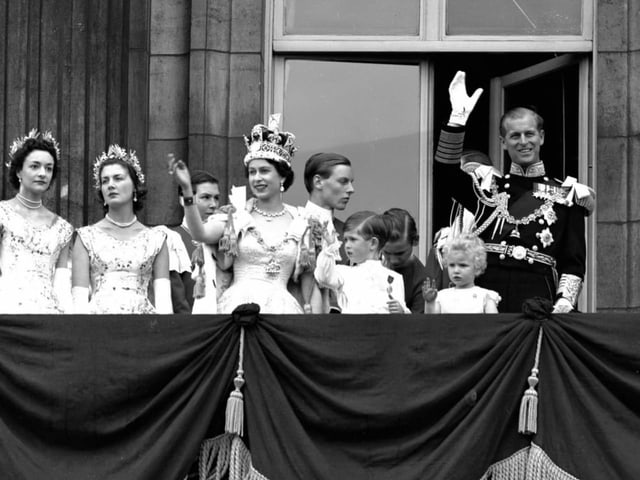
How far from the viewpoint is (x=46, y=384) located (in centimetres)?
1126

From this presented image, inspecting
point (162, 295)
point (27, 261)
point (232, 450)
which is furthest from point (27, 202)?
point (232, 450)

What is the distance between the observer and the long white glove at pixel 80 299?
11.9m

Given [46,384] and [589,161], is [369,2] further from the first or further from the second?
[46,384]

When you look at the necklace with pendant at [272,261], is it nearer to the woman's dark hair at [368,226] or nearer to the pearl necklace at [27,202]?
the woman's dark hair at [368,226]

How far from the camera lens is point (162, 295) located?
12117 mm

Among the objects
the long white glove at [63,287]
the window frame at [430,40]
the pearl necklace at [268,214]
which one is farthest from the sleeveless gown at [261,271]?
the window frame at [430,40]

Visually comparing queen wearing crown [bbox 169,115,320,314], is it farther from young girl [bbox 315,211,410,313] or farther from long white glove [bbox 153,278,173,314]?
long white glove [bbox 153,278,173,314]

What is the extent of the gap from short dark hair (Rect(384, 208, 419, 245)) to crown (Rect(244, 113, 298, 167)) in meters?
0.78

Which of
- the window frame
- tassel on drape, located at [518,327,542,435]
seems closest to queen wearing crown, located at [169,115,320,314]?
tassel on drape, located at [518,327,542,435]

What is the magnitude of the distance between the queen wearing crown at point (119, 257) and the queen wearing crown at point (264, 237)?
1.25 feet

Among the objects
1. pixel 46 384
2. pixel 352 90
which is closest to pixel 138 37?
pixel 352 90

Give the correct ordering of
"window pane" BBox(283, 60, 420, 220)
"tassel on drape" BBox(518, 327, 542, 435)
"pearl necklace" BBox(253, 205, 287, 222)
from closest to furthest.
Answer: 1. "tassel on drape" BBox(518, 327, 542, 435)
2. "pearl necklace" BBox(253, 205, 287, 222)
3. "window pane" BBox(283, 60, 420, 220)

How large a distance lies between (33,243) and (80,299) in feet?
1.54

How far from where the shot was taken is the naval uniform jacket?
12398 millimetres
